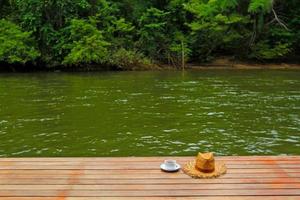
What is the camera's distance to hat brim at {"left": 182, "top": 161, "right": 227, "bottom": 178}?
4.39m

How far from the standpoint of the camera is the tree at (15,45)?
2331 cm

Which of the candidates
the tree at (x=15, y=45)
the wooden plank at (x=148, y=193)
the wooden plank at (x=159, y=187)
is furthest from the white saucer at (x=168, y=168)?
the tree at (x=15, y=45)

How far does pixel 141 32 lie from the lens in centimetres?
2689

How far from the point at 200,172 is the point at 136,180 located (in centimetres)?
67

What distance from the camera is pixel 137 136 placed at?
28.9ft

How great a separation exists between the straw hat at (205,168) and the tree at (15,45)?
66.2 feet

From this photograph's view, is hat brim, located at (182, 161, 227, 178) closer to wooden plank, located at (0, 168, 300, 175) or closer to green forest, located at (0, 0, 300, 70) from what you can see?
wooden plank, located at (0, 168, 300, 175)

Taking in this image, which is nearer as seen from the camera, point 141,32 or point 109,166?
point 109,166

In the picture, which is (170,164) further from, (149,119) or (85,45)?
(85,45)

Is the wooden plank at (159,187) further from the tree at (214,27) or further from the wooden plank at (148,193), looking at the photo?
the tree at (214,27)

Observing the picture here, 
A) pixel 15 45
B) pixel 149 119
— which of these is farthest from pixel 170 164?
pixel 15 45

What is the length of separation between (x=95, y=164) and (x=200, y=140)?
3.94 metres

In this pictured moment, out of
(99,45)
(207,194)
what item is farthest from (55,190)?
(99,45)

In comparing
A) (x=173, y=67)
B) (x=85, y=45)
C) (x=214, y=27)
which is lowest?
(x=173, y=67)
